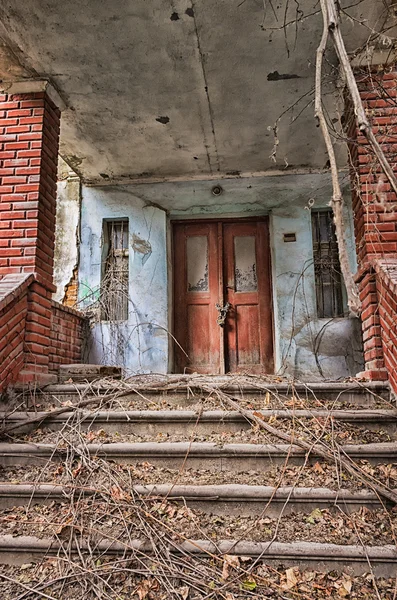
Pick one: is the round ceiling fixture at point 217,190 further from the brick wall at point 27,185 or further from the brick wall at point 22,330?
the brick wall at point 22,330

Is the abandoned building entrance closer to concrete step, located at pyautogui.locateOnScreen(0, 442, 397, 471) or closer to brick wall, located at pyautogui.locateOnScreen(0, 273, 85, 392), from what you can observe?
brick wall, located at pyautogui.locateOnScreen(0, 273, 85, 392)

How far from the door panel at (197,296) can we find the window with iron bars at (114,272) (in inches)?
26.2

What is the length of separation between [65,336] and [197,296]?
184cm

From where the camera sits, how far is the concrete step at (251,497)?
1.82m

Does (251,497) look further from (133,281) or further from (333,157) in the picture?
(133,281)

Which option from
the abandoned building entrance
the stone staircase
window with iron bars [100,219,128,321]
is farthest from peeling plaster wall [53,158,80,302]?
the stone staircase

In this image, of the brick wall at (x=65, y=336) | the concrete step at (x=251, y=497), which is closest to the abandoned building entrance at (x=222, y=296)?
the brick wall at (x=65, y=336)

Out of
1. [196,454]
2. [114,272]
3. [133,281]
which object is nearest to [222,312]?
[133,281]

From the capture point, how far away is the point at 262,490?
6.10 ft

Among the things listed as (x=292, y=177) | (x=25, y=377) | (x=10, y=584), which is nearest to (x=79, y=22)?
(x=25, y=377)

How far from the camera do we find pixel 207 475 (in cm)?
205

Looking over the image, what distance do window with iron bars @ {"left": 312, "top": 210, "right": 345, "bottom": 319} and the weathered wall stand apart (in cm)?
A: 16

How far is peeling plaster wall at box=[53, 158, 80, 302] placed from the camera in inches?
210

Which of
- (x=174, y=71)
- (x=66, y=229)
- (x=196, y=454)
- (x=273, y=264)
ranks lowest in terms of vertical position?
(x=196, y=454)
